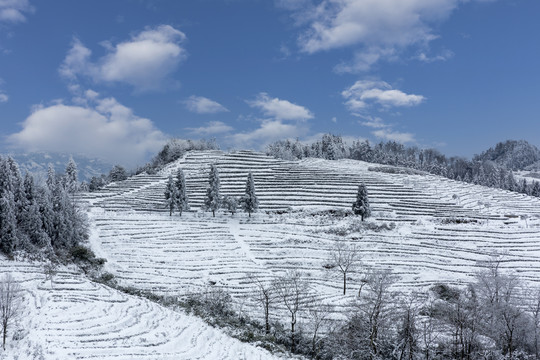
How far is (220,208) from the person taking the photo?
7650cm

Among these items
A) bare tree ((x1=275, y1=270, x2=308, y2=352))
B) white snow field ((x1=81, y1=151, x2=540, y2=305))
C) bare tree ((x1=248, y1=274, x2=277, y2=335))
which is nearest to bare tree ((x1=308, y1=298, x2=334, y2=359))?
bare tree ((x1=275, y1=270, x2=308, y2=352))

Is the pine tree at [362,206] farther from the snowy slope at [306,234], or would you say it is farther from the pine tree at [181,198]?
the pine tree at [181,198]

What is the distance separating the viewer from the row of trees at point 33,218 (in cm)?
4106

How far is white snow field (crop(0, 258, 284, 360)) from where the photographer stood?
2475 centimetres

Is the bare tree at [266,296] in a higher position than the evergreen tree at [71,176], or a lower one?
lower

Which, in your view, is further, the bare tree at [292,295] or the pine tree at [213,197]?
the pine tree at [213,197]

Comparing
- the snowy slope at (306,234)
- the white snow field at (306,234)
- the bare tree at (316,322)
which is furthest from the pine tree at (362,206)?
the bare tree at (316,322)

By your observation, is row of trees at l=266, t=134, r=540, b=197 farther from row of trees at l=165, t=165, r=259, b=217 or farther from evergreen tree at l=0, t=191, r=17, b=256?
evergreen tree at l=0, t=191, r=17, b=256

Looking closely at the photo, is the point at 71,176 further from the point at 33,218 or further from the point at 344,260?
the point at 344,260

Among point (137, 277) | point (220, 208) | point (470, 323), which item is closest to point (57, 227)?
point (137, 277)

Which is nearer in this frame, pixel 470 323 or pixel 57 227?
pixel 470 323

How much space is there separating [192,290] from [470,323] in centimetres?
2908

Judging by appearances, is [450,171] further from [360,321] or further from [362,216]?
[360,321]

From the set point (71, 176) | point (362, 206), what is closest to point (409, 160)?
point (362, 206)
